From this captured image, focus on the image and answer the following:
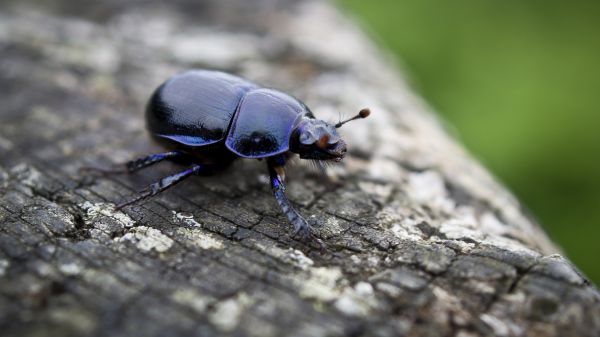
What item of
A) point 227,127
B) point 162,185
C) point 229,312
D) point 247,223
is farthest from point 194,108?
point 229,312

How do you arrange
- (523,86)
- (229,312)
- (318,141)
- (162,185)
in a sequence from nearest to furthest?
(229,312) → (162,185) → (318,141) → (523,86)

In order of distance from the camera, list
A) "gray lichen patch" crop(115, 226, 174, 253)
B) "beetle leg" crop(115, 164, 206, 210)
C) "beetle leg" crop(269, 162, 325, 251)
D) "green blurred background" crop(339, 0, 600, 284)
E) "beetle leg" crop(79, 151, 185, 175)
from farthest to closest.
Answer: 1. "green blurred background" crop(339, 0, 600, 284)
2. "beetle leg" crop(79, 151, 185, 175)
3. "beetle leg" crop(115, 164, 206, 210)
4. "beetle leg" crop(269, 162, 325, 251)
5. "gray lichen patch" crop(115, 226, 174, 253)

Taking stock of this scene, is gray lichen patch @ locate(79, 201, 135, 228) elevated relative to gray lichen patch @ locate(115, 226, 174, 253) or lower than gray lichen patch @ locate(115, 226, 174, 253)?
lower

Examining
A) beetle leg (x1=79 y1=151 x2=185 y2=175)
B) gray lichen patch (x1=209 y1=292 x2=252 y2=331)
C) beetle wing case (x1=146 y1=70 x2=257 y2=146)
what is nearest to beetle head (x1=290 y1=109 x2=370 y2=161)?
beetle wing case (x1=146 y1=70 x2=257 y2=146)

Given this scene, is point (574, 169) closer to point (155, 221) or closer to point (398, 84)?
point (398, 84)

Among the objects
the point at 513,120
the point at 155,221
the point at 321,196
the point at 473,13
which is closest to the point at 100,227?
the point at 155,221

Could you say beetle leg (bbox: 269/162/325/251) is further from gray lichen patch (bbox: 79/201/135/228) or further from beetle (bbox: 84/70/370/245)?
gray lichen patch (bbox: 79/201/135/228)

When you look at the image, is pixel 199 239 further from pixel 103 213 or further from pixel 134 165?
pixel 134 165

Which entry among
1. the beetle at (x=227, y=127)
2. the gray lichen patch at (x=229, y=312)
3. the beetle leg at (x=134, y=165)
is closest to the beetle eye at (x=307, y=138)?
the beetle at (x=227, y=127)
